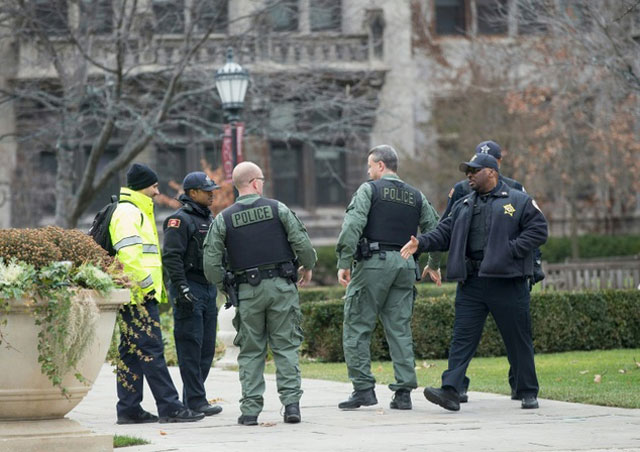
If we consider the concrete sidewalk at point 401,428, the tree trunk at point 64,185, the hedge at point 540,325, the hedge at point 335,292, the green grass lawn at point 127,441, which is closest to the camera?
the concrete sidewalk at point 401,428

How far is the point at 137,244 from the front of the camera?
969cm

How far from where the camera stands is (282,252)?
9.59 metres

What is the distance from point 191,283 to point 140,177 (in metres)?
0.98

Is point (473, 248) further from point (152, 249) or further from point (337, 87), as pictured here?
point (337, 87)

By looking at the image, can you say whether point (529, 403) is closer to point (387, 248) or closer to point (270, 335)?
point (387, 248)

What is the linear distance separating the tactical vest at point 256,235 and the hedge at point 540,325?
617 centimetres

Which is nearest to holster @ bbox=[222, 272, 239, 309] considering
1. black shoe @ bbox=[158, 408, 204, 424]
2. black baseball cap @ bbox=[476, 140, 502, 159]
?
black shoe @ bbox=[158, 408, 204, 424]

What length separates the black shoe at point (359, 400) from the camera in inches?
406

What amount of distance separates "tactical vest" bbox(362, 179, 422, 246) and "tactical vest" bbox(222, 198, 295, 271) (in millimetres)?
1056

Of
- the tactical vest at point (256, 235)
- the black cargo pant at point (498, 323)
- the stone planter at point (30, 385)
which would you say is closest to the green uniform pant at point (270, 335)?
the tactical vest at point (256, 235)

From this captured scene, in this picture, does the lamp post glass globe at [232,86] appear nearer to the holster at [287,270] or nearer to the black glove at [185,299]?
the black glove at [185,299]

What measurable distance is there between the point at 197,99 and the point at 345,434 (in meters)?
15.8

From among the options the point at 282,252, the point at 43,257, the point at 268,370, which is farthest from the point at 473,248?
the point at 268,370

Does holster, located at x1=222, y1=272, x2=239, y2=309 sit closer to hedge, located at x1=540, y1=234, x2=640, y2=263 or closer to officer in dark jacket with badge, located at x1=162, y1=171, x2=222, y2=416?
officer in dark jacket with badge, located at x1=162, y1=171, x2=222, y2=416
